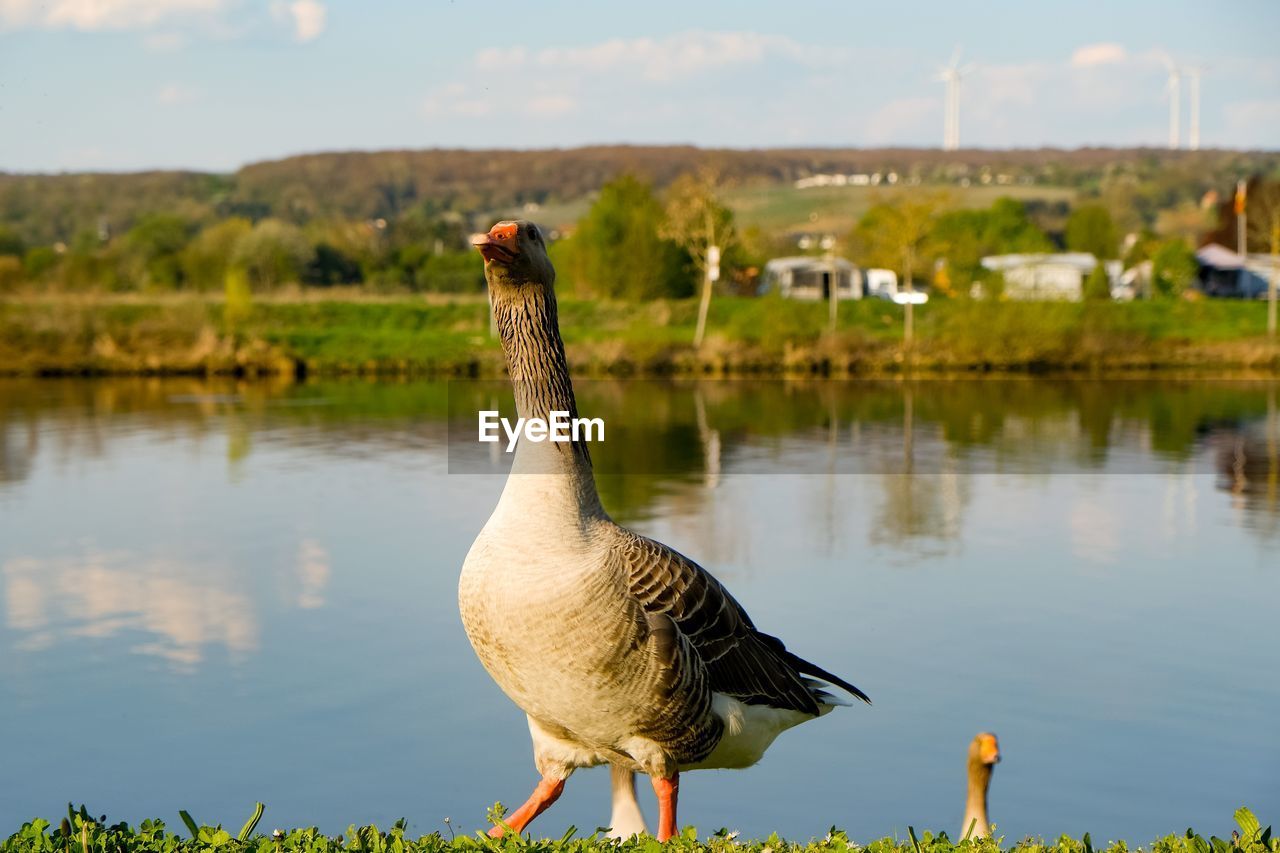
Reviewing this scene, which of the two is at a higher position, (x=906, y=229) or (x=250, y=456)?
(x=906, y=229)

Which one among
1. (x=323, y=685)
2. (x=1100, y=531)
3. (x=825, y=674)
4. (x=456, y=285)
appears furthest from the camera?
(x=456, y=285)

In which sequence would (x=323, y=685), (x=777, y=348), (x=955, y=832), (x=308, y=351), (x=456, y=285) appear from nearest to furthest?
(x=955, y=832) → (x=323, y=685) → (x=777, y=348) → (x=308, y=351) → (x=456, y=285)

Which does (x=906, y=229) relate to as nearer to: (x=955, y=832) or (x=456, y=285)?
(x=456, y=285)

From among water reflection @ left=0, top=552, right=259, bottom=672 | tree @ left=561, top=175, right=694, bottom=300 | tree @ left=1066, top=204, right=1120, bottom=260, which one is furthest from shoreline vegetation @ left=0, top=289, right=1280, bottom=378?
tree @ left=1066, top=204, right=1120, bottom=260

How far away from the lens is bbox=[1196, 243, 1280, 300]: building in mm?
85125

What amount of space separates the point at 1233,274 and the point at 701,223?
4510 cm

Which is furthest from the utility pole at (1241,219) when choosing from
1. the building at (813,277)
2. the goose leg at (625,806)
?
the goose leg at (625,806)

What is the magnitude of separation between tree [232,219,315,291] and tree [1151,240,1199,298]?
158 ft

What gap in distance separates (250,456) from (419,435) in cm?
501

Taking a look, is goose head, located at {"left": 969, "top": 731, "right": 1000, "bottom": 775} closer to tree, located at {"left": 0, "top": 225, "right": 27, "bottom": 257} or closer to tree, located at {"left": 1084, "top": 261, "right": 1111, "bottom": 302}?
tree, located at {"left": 1084, "top": 261, "right": 1111, "bottom": 302}

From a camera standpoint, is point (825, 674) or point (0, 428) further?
point (0, 428)

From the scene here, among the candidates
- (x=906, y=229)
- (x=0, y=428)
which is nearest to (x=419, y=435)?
(x=0, y=428)

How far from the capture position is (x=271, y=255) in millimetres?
78750

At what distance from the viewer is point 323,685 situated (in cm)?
1166
